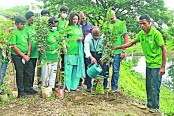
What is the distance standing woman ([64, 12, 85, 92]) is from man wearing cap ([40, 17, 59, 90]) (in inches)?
10.8

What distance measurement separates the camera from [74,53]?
637 cm

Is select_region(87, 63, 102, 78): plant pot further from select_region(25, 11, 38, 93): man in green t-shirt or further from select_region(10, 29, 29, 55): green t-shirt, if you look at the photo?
select_region(10, 29, 29, 55): green t-shirt

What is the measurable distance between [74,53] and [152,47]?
1795 millimetres

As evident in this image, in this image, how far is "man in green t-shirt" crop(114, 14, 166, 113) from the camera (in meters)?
5.27

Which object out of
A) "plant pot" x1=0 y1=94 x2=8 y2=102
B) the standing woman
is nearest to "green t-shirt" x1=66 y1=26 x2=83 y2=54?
the standing woman

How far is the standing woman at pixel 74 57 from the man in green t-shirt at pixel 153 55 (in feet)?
4.53

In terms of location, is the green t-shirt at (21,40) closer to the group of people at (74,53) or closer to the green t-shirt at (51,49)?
the group of people at (74,53)

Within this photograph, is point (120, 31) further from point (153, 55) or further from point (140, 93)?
point (140, 93)

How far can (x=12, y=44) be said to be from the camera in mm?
5637

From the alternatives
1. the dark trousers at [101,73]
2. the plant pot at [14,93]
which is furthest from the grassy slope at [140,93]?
the plant pot at [14,93]

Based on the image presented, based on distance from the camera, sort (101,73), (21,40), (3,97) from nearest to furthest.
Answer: (3,97)
(21,40)
(101,73)

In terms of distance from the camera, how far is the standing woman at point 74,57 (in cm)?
624

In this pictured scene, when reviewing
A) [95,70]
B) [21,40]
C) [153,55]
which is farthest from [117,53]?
[21,40]

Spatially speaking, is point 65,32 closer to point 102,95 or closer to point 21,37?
point 21,37
